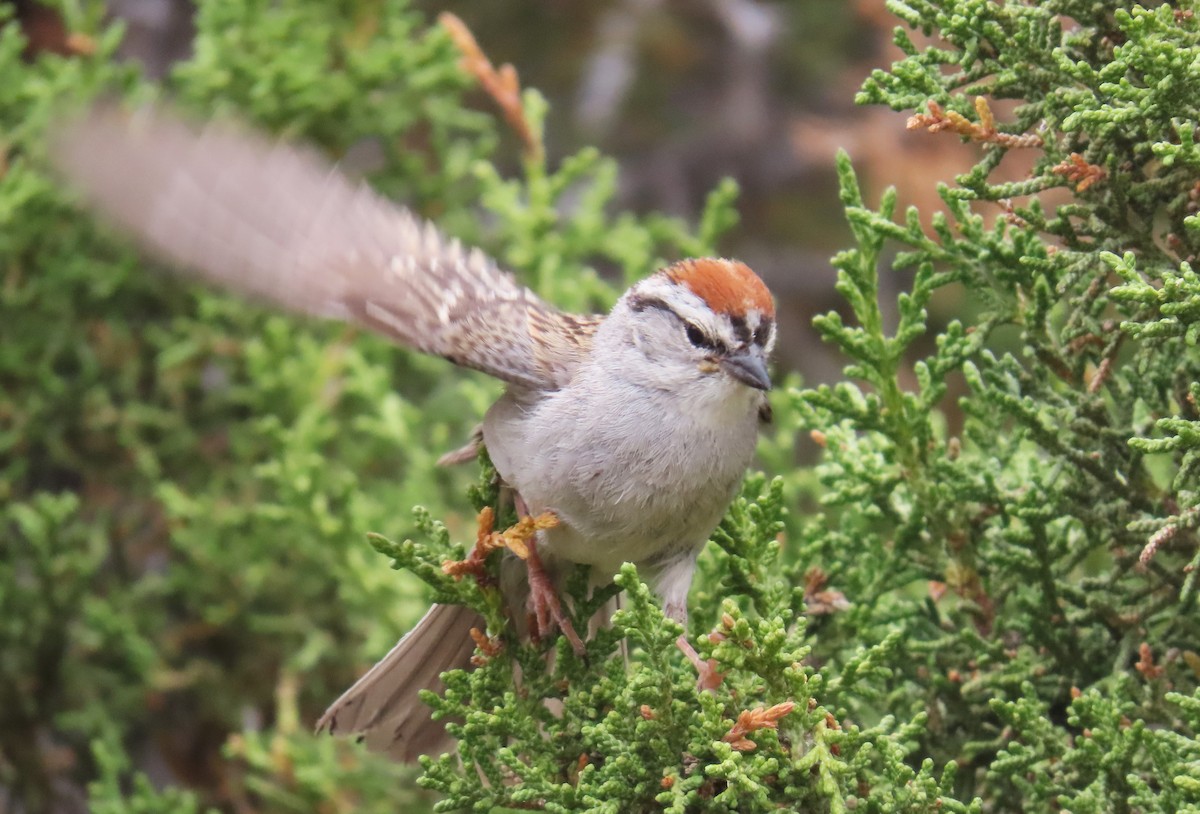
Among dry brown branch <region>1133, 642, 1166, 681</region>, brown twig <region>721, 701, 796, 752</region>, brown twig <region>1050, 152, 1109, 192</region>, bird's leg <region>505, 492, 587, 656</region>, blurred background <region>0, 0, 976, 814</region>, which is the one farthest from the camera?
blurred background <region>0, 0, 976, 814</region>

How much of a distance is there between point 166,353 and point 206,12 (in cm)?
107

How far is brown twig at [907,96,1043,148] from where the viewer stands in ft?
7.63

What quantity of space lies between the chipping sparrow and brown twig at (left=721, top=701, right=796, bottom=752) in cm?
58

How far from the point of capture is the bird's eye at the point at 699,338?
293 cm

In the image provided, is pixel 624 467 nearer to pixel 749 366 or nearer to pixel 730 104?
pixel 749 366

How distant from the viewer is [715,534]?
8.89 ft

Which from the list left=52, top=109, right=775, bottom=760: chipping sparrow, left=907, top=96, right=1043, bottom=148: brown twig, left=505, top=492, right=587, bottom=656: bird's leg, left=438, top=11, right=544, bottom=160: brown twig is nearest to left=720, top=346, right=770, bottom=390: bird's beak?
left=52, top=109, right=775, bottom=760: chipping sparrow

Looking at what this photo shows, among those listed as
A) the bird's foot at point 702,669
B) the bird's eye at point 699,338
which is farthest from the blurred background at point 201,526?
the bird's foot at point 702,669

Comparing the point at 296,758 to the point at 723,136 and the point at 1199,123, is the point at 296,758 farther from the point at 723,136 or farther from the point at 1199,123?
the point at 723,136

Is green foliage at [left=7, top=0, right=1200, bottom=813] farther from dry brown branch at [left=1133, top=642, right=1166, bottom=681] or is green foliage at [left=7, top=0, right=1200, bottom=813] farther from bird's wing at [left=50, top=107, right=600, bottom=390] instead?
bird's wing at [left=50, top=107, right=600, bottom=390]

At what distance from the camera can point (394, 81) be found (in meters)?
4.65

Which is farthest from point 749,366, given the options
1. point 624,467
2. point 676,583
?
point 676,583

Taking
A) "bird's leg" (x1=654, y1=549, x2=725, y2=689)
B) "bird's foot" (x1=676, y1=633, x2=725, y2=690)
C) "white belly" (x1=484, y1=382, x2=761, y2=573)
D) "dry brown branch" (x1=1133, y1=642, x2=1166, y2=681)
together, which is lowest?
"bird's foot" (x1=676, y1=633, x2=725, y2=690)

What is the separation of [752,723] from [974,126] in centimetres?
108
